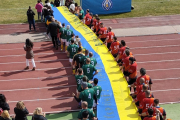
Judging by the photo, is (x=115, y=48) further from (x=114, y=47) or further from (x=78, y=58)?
(x=78, y=58)

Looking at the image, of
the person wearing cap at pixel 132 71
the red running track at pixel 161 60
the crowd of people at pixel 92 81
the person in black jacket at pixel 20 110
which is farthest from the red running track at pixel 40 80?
the red running track at pixel 161 60

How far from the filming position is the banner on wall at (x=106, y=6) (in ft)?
70.0

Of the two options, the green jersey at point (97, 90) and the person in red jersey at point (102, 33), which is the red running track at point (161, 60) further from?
the green jersey at point (97, 90)

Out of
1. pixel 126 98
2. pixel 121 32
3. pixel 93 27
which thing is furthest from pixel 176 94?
pixel 121 32

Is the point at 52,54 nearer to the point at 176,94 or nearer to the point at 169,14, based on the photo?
the point at 176,94

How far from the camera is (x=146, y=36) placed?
17.5 metres

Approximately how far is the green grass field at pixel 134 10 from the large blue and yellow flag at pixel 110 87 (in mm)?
8333

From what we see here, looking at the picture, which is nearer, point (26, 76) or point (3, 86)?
point (3, 86)

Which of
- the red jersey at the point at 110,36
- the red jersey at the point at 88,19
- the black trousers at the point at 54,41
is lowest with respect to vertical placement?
the black trousers at the point at 54,41

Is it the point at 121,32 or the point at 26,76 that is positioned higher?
the point at 121,32

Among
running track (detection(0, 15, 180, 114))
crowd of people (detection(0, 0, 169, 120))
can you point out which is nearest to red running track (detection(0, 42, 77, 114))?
running track (detection(0, 15, 180, 114))

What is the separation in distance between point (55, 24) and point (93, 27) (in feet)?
7.49

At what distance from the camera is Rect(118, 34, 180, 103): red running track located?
37.5ft

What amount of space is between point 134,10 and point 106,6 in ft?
9.25
